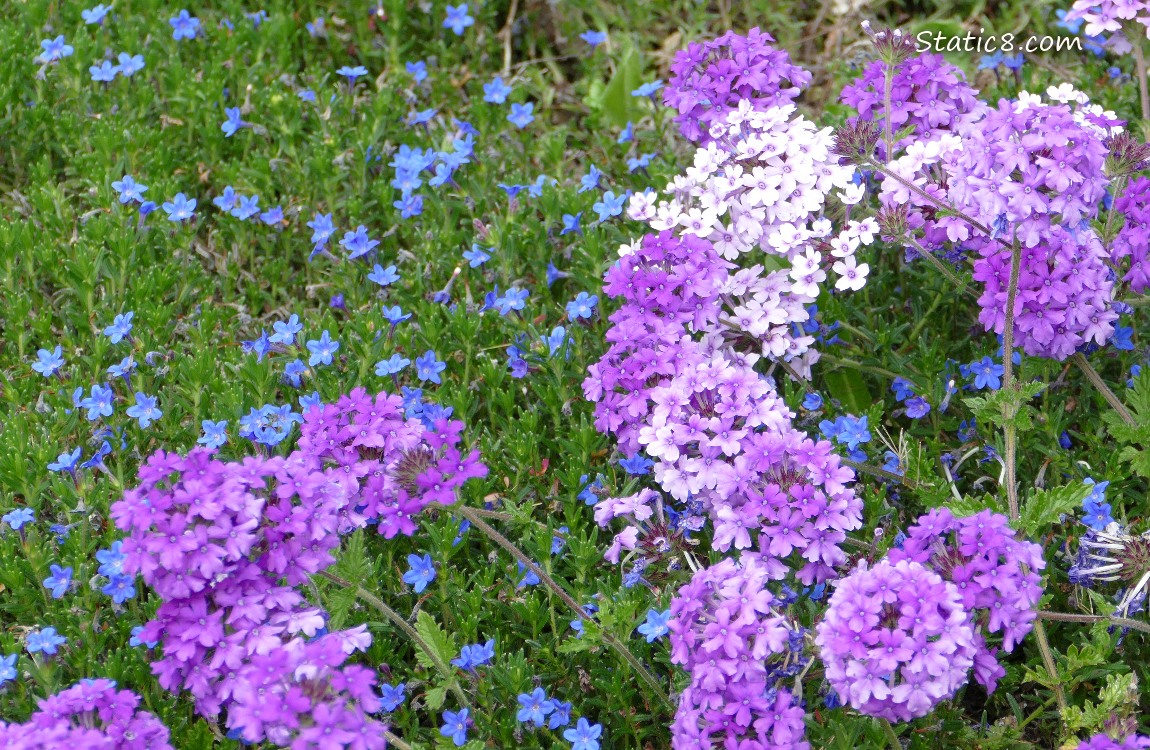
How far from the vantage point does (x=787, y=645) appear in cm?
320

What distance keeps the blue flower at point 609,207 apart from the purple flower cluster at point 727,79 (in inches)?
15.8

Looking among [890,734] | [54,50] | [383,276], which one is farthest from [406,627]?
[54,50]

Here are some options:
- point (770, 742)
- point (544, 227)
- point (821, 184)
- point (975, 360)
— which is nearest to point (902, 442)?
point (975, 360)

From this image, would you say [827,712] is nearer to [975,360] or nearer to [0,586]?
[975,360]

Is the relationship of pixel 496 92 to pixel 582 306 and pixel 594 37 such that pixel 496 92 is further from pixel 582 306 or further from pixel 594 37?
pixel 582 306

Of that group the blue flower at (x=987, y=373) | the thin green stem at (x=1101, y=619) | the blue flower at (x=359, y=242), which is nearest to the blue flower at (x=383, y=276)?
the blue flower at (x=359, y=242)

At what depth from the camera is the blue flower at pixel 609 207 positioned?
4840mm

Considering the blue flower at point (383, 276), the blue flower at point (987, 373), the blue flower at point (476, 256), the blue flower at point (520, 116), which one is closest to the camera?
the blue flower at point (987, 373)

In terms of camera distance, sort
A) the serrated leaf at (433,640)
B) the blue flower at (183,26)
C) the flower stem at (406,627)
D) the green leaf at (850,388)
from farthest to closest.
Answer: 1. the blue flower at (183,26)
2. the green leaf at (850,388)
3. the serrated leaf at (433,640)
4. the flower stem at (406,627)

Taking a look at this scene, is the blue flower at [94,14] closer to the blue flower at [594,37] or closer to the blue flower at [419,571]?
the blue flower at [594,37]

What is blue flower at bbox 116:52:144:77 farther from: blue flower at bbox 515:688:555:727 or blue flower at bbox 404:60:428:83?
blue flower at bbox 515:688:555:727

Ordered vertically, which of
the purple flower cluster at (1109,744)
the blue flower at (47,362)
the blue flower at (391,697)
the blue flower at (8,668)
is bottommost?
the purple flower cluster at (1109,744)

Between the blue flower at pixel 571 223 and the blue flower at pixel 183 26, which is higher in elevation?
the blue flower at pixel 183 26

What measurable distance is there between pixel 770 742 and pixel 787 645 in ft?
0.80
